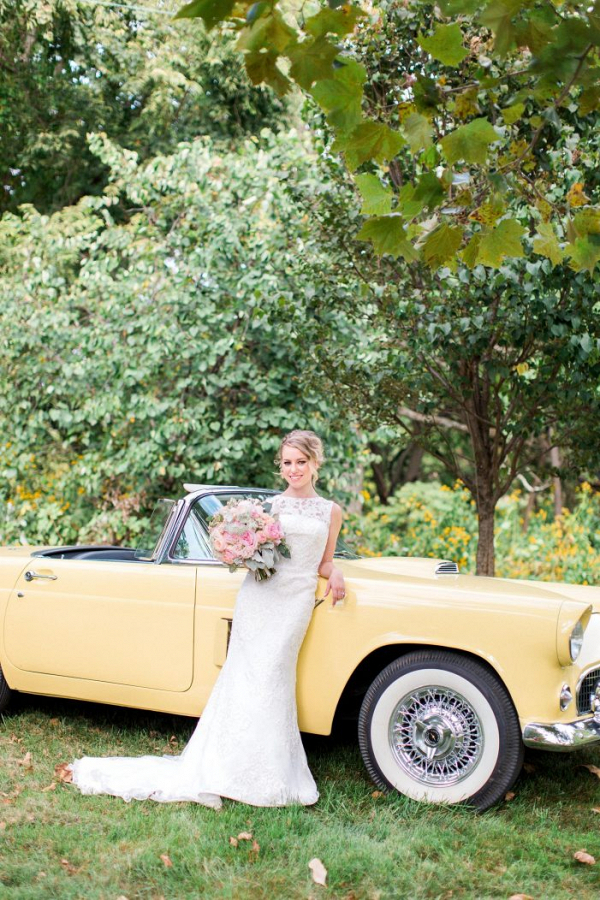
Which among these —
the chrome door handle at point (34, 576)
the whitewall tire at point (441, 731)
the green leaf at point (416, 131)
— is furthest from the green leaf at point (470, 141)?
the chrome door handle at point (34, 576)

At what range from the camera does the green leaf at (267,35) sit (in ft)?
9.02

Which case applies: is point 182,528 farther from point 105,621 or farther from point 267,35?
point 267,35

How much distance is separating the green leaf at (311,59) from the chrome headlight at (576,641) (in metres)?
2.54

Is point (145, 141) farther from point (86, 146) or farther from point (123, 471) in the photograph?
point (123, 471)

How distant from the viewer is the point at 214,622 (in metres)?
4.57

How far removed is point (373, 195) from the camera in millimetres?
3479

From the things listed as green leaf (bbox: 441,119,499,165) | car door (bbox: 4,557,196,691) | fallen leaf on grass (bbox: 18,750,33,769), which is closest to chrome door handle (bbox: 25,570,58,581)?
car door (bbox: 4,557,196,691)

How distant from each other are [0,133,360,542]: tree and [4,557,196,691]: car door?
9.66ft

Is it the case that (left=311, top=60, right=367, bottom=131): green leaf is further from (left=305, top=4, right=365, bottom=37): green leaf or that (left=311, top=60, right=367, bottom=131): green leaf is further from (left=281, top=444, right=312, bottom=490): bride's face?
(left=281, top=444, right=312, bottom=490): bride's face

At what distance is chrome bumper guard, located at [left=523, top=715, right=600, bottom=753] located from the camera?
3770mm

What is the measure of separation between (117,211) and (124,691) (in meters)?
11.6

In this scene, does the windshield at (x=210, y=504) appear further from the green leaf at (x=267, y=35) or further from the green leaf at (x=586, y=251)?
the green leaf at (x=267, y=35)

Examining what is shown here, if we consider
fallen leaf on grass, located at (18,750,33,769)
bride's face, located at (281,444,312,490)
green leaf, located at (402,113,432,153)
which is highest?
green leaf, located at (402,113,432,153)

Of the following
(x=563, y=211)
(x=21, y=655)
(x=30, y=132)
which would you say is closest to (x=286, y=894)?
(x=21, y=655)
